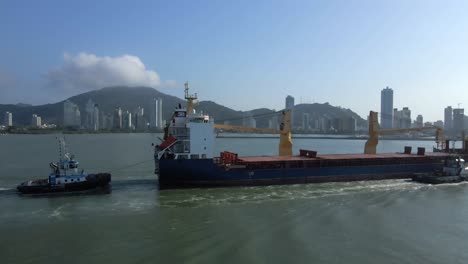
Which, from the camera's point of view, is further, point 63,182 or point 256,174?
point 256,174

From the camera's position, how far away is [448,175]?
31.2 m

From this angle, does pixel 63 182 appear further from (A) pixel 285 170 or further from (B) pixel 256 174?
(A) pixel 285 170

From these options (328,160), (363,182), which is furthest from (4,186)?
(363,182)

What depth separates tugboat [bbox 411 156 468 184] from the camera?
30.1 m

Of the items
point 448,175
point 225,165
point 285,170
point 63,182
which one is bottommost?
point 448,175

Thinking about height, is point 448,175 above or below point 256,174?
below

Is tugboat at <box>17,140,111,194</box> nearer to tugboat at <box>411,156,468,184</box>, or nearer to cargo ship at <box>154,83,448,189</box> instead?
cargo ship at <box>154,83,448,189</box>

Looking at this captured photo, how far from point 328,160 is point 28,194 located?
2185 cm

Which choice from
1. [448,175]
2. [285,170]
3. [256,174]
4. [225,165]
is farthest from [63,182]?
[448,175]

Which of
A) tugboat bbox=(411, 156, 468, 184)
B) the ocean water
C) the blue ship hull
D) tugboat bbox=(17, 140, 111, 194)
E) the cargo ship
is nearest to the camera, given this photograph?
the ocean water

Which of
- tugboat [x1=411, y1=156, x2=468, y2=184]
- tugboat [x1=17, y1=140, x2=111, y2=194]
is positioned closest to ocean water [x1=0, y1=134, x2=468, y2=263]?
tugboat [x1=17, y1=140, x2=111, y2=194]

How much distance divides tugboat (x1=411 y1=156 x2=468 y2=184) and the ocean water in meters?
3.32

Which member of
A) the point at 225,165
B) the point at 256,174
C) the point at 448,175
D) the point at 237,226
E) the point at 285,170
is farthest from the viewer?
the point at 448,175

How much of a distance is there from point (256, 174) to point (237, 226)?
1132 cm
